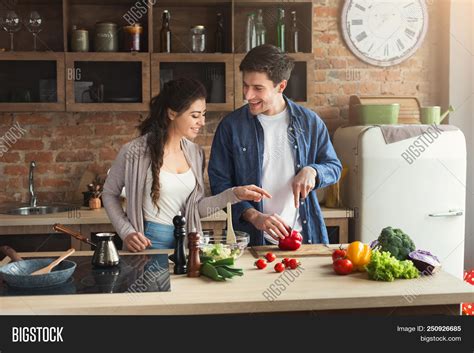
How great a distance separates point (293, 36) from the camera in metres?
4.46

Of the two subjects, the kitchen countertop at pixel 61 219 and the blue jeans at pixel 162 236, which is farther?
the kitchen countertop at pixel 61 219

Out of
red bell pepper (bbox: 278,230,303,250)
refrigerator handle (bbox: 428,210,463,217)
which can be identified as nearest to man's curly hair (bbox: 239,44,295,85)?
red bell pepper (bbox: 278,230,303,250)

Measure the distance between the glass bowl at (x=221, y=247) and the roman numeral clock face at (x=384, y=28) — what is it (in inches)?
99.5

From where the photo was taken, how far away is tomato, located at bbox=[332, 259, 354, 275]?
236 cm

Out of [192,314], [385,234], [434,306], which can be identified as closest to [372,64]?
[385,234]

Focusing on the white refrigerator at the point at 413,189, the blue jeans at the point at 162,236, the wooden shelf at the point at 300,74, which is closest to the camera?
the blue jeans at the point at 162,236

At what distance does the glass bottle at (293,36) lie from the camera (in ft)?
14.6

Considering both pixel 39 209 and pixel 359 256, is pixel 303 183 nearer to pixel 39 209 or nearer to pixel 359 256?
pixel 359 256

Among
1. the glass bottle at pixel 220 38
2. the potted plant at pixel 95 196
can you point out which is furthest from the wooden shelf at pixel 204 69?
the potted plant at pixel 95 196

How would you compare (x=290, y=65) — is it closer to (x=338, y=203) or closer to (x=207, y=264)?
(x=207, y=264)

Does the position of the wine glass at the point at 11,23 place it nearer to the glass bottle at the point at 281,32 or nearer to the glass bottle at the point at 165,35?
the glass bottle at the point at 165,35

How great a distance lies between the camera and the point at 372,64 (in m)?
4.71

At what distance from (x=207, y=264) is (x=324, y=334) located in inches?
20.7

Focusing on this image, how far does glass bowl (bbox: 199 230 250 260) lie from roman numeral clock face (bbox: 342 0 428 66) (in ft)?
8.29
